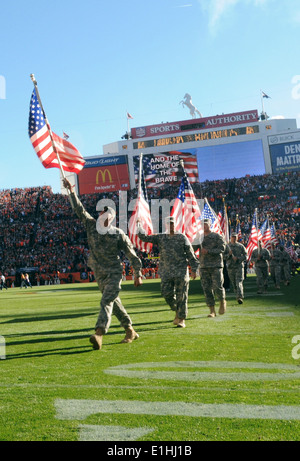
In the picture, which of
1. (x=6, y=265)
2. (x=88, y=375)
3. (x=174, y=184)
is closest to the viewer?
(x=88, y=375)

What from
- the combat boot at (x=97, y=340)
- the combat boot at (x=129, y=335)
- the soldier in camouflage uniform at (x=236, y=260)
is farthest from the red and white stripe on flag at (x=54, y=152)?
the soldier in camouflage uniform at (x=236, y=260)

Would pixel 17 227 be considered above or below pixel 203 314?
above

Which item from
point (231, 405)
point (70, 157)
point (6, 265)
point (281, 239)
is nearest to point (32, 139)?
point (70, 157)

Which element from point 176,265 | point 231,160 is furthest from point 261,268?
point 231,160

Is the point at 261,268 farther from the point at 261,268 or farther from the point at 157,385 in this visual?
the point at 157,385

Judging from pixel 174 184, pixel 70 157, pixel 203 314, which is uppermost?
pixel 174 184

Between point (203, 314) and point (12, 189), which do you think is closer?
point (203, 314)

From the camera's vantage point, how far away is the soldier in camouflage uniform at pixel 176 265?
9.36 meters

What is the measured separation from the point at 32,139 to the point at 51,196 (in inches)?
2202

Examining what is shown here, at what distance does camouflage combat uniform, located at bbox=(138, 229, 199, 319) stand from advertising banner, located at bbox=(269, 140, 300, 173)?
60.5 metres

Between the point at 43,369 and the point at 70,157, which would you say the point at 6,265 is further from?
the point at 43,369

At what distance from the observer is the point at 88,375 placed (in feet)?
18.2

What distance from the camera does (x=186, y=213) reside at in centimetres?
1869

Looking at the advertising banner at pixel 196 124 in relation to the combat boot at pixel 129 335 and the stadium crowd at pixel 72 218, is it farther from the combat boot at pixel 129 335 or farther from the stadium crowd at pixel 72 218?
the combat boot at pixel 129 335
